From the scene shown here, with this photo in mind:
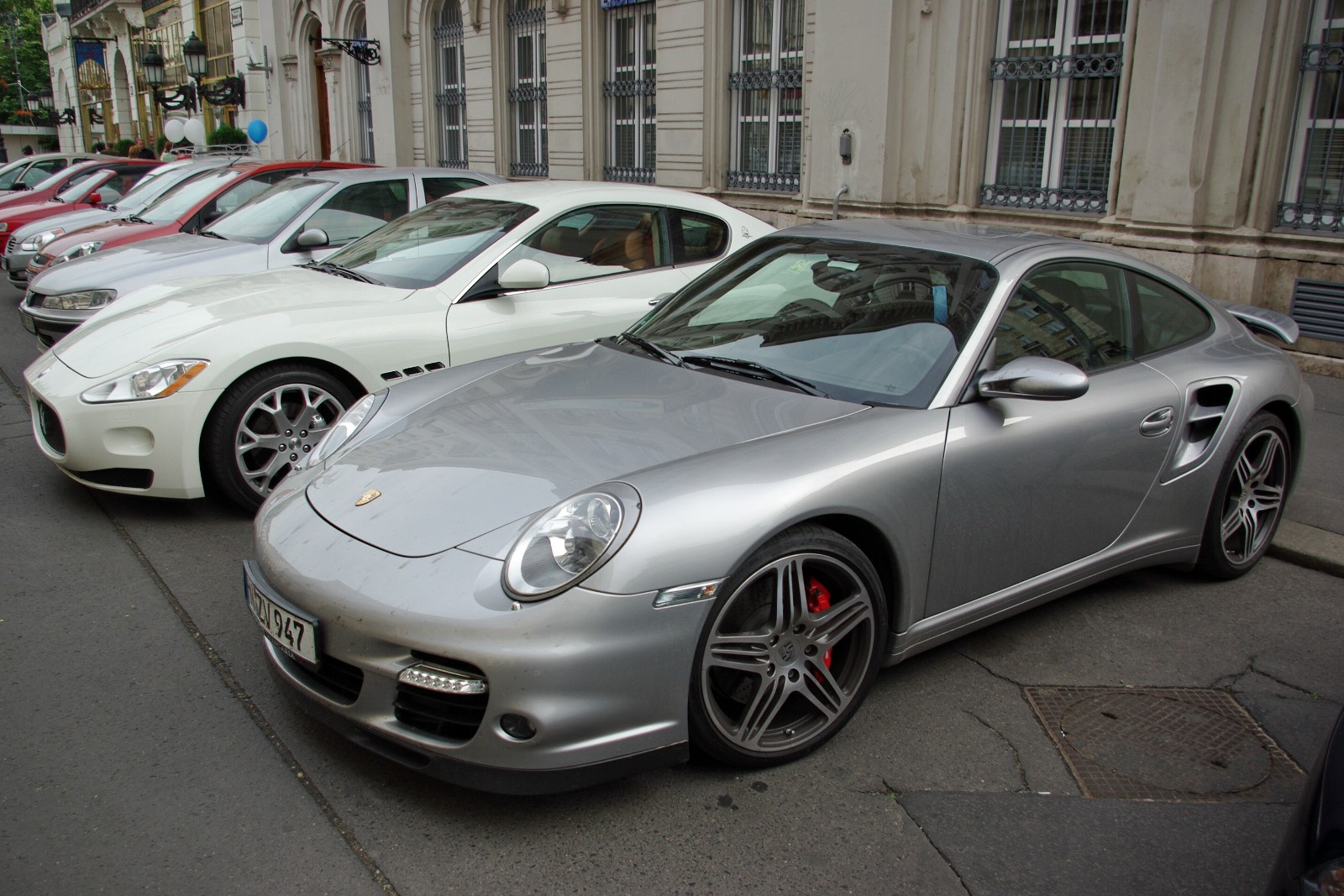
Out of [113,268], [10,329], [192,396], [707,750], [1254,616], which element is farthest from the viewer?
[10,329]

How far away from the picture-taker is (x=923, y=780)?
303 cm

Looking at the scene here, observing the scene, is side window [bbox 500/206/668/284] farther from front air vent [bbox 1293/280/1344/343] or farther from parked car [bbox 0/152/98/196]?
parked car [bbox 0/152/98/196]

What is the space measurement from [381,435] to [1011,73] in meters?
8.72

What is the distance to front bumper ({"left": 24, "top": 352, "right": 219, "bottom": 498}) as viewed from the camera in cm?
469

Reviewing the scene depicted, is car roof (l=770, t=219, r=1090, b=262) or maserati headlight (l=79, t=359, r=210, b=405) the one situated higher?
car roof (l=770, t=219, r=1090, b=262)

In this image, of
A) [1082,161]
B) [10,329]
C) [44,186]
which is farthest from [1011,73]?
[44,186]

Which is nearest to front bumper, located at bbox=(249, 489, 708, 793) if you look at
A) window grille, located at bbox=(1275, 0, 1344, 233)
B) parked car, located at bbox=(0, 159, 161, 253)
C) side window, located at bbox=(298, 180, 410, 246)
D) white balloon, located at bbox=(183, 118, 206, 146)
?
side window, located at bbox=(298, 180, 410, 246)

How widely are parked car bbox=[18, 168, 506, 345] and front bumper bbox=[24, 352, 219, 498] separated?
245 centimetres

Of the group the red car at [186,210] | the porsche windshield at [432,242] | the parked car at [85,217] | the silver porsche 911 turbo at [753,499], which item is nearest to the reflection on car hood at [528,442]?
the silver porsche 911 turbo at [753,499]

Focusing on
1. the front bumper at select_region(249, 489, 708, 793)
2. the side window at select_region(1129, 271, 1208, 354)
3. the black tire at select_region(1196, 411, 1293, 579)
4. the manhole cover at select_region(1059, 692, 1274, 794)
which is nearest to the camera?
the front bumper at select_region(249, 489, 708, 793)

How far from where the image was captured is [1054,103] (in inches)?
394

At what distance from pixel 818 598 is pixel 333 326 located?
3.06 meters

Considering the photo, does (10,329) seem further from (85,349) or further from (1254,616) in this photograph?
(1254,616)

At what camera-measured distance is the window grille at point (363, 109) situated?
23344mm
